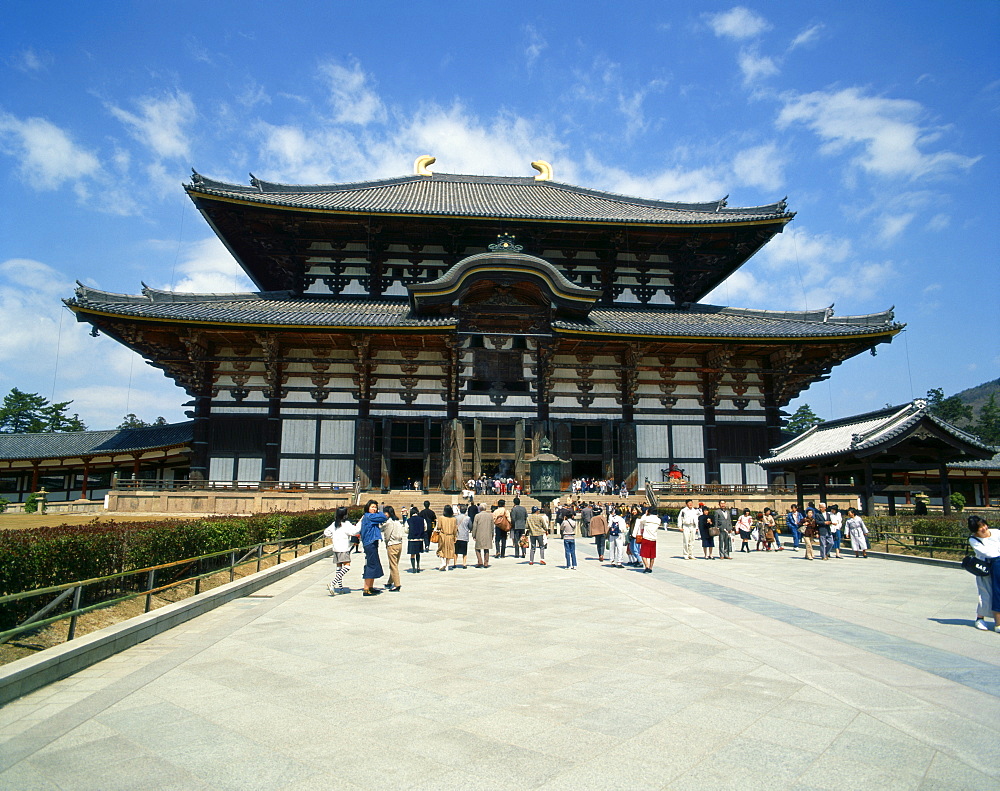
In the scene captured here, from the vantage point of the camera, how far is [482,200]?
36.2 metres

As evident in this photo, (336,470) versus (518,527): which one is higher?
(336,470)

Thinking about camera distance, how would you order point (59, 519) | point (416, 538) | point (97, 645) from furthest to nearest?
point (59, 519)
point (416, 538)
point (97, 645)

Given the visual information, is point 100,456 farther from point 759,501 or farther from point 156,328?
point 759,501

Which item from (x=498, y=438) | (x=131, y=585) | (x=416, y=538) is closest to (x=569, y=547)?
(x=416, y=538)

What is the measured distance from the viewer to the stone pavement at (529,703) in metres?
4.00

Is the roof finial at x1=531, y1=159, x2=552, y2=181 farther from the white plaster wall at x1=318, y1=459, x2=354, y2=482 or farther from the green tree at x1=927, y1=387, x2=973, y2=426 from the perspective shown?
the green tree at x1=927, y1=387, x2=973, y2=426

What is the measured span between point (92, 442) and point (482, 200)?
2611 cm

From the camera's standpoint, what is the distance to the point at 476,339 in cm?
3002

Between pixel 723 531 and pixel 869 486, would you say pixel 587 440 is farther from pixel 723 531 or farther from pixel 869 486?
pixel 723 531

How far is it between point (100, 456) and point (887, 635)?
36.7m

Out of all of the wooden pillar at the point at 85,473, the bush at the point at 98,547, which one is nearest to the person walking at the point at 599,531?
the bush at the point at 98,547

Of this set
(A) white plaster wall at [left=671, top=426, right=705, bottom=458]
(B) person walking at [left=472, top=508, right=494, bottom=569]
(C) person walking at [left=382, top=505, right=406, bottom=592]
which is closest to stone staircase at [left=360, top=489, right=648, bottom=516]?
(A) white plaster wall at [left=671, top=426, right=705, bottom=458]

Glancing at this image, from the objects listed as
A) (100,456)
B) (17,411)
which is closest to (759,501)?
(100,456)

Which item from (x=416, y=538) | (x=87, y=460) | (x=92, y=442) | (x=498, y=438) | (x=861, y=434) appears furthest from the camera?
(x=92, y=442)
